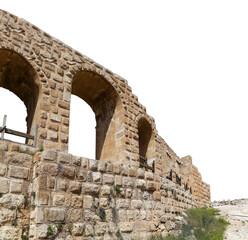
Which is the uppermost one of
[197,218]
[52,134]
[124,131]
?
[124,131]

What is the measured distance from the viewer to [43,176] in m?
5.08

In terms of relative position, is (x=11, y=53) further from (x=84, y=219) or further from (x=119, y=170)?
(x=84, y=219)

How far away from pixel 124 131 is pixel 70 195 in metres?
3.84

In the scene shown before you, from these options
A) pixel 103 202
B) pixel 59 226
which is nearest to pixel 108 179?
pixel 103 202

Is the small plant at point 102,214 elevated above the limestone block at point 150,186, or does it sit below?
below

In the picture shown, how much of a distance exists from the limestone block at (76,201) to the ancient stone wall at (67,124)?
2cm

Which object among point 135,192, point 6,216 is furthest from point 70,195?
point 135,192

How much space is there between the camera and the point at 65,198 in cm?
520

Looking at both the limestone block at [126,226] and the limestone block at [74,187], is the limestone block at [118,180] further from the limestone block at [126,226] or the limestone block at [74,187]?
the limestone block at [74,187]

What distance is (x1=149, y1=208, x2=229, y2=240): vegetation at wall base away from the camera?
26.5 feet

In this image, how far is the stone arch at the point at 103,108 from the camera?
897 cm

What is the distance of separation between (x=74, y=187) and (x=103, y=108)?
4799 mm

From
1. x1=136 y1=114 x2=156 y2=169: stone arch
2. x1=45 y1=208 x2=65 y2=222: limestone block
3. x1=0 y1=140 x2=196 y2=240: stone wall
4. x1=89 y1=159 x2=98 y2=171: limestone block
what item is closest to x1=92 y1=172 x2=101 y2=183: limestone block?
x1=0 y1=140 x2=196 y2=240: stone wall

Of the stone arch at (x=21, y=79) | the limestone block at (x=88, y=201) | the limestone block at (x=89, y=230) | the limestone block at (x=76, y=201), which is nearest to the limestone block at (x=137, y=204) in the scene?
the limestone block at (x=88, y=201)
